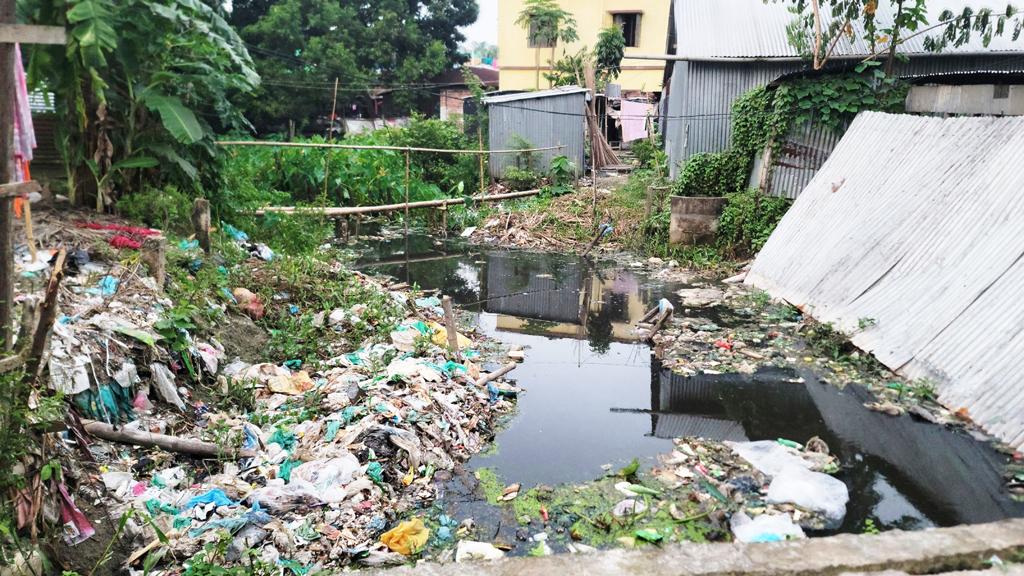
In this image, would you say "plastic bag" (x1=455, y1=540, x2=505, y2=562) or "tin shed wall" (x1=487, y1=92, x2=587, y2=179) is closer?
"plastic bag" (x1=455, y1=540, x2=505, y2=562)

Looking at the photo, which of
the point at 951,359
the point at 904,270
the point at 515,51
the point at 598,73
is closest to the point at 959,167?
the point at 904,270

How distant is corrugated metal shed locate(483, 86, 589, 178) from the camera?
52.9 feet

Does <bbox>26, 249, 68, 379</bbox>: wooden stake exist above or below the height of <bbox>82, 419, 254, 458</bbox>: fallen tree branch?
above

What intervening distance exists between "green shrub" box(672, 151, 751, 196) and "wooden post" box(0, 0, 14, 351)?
9.50m

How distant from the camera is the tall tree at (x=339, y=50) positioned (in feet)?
78.0

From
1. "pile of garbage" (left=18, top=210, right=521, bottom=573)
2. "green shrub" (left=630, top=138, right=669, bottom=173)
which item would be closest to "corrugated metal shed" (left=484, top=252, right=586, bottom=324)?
"pile of garbage" (left=18, top=210, right=521, bottom=573)

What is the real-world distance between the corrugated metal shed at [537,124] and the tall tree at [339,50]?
32.0 ft

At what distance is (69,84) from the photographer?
747cm

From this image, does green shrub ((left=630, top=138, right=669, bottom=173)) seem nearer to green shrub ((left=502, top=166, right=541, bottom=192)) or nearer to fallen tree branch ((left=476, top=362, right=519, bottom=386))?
green shrub ((left=502, top=166, right=541, bottom=192))

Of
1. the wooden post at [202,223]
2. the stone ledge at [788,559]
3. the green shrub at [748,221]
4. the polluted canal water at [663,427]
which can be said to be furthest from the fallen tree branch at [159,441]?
the green shrub at [748,221]

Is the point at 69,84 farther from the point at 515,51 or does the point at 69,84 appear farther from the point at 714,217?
the point at 515,51

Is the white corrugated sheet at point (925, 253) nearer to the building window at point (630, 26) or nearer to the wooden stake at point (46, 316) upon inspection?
the wooden stake at point (46, 316)

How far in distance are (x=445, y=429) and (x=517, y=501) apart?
36.2 inches

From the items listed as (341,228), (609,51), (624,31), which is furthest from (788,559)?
(624,31)
